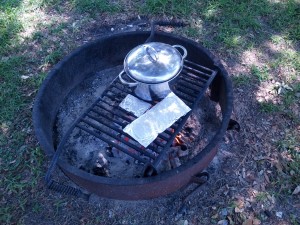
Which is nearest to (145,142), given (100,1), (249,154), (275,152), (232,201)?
(232,201)

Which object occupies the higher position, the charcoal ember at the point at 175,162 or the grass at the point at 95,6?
the grass at the point at 95,6

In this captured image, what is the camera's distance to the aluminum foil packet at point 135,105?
2419 millimetres

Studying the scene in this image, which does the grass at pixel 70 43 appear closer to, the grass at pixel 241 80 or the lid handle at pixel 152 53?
the grass at pixel 241 80

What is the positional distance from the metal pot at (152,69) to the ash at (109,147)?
487 mm

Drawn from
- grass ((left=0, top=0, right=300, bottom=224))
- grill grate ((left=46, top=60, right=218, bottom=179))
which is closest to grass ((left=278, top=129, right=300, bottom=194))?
grass ((left=0, top=0, right=300, bottom=224))

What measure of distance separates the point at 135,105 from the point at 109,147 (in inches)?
19.9

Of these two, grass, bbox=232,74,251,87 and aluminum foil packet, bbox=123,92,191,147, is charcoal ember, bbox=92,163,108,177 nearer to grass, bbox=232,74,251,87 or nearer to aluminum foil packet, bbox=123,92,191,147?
aluminum foil packet, bbox=123,92,191,147

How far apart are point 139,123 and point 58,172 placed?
0.95m

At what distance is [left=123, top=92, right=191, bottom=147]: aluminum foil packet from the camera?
2186mm

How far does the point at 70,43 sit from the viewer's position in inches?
143

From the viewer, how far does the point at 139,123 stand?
2.24 m

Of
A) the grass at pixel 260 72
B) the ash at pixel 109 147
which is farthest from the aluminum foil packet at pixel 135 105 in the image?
the grass at pixel 260 72

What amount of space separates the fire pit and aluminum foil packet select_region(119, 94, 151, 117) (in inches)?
2.7

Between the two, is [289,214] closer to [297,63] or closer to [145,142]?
[145,142]
